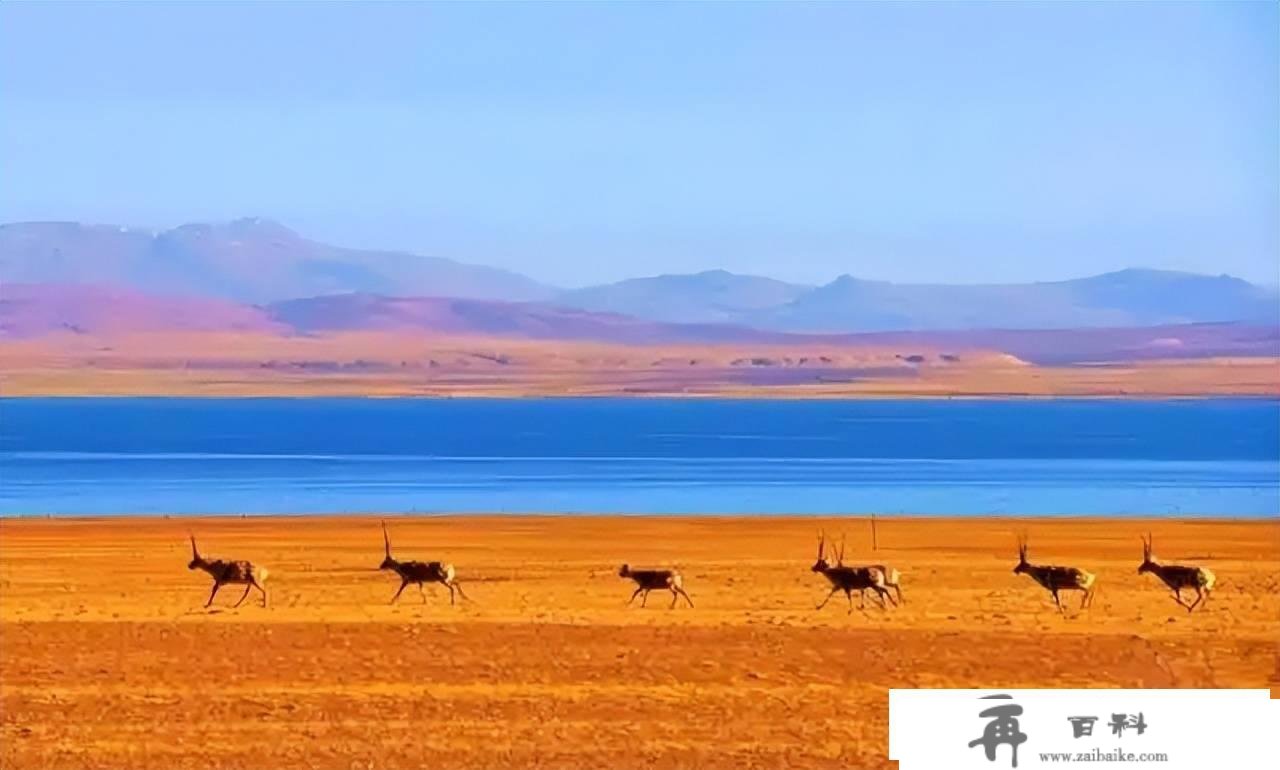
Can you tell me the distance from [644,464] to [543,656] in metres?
43.4

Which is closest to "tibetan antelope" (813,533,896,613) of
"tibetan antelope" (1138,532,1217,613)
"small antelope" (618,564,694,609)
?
"small antelope" (618,564,694,609)

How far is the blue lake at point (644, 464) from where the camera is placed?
4053 centimetres

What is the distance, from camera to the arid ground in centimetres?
1380

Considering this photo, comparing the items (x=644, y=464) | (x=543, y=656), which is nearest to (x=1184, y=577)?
(x=543, y=656)

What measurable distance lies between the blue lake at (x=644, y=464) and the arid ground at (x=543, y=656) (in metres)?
14.7

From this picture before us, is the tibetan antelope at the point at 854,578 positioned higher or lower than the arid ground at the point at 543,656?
higher

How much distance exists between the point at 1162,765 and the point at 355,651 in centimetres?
715

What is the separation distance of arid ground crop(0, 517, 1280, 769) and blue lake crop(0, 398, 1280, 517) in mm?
14723

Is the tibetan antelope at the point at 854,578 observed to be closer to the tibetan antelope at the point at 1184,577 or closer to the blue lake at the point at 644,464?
the tibetan antelope at the point at 1184,577

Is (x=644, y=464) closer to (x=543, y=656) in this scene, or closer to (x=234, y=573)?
(x=234, y=573)

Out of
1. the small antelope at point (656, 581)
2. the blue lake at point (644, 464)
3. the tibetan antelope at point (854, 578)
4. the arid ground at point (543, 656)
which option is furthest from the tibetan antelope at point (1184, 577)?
the blue lake at point (644, 464)

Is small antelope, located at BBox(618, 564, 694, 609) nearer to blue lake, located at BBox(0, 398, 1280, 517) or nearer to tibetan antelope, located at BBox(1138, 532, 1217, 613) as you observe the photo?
tibetan antelope, located at BBox(1138, 532, 1217, 613)

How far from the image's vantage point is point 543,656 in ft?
55.0

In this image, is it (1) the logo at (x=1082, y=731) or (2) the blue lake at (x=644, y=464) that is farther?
(2) the blue lake at (x=644, y=464)
